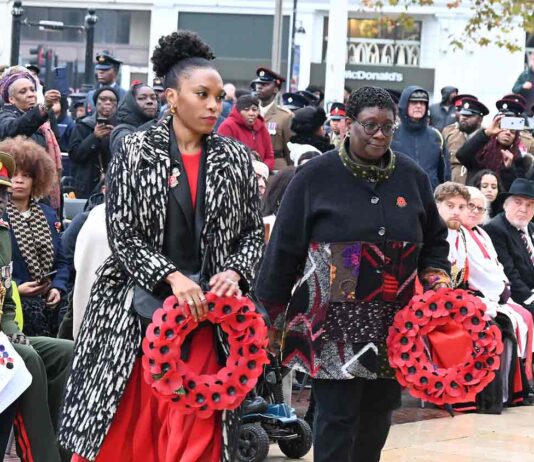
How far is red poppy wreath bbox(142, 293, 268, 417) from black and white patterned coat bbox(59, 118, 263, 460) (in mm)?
173

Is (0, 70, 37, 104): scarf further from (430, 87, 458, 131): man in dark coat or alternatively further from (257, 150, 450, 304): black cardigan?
(430, 87, 458, 131): man in dark coat

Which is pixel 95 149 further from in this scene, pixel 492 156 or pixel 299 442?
pixel 299 442

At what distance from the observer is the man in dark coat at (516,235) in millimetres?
12633

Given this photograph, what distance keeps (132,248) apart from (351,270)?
4.13ft

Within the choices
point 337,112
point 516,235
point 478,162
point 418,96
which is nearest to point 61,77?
point 337,112

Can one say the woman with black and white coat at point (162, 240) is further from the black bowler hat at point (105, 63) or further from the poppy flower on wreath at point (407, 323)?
the black bowler hat at point (105, 63)

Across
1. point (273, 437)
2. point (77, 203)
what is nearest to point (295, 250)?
point (273, 437)

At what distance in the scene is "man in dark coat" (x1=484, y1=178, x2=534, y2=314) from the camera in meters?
12.6

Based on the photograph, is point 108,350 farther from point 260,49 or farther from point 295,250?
point 260,49

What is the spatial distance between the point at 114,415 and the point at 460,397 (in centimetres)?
164

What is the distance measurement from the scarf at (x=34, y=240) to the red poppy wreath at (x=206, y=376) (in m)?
2.74

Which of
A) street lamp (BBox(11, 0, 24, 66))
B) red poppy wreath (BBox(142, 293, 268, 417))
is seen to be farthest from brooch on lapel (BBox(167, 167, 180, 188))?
street lamp (BBox(11, 0, 24, 66))

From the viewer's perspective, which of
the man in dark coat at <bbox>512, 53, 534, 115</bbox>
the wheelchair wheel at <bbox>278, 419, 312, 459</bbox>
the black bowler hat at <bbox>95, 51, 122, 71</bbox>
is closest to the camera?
the wheelchair wheel at <bbox>278, 419, 312, 459</bbox>

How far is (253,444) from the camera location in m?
8.41
